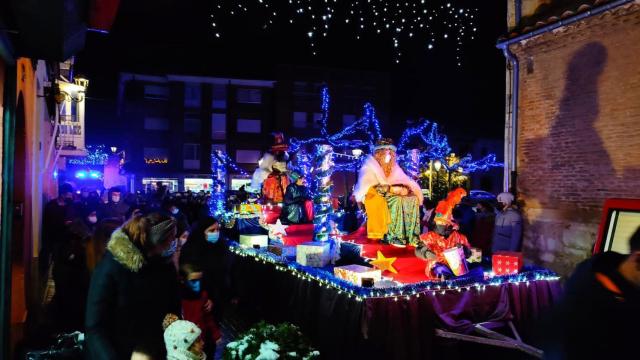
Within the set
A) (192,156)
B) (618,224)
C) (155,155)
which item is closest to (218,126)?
(192,156)

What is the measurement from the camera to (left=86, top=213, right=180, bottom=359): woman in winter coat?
9.46ft

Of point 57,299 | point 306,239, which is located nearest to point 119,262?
point 57,299

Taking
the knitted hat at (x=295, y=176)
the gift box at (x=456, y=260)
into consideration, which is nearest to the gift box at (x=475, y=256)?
the gift box at (x=456, y=260)

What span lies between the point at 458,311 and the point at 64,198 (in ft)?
34.9

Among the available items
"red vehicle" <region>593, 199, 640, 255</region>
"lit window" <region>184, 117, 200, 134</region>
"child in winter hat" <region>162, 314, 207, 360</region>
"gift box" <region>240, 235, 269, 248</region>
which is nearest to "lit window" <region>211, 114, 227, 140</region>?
"lit window" <region>184, 117, 200, 134</region>

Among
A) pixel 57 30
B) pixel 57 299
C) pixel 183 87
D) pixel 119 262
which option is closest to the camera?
pixel 119 262

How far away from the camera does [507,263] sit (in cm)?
646

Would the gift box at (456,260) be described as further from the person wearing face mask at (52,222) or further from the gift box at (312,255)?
the person wearing face mask at (52,222)

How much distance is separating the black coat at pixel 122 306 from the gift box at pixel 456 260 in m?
4.08

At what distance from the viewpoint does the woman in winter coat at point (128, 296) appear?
113 inches

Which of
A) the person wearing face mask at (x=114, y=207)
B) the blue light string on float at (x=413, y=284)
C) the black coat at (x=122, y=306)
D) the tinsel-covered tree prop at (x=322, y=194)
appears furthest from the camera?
the person wearing face mask at (x=114, y=207)

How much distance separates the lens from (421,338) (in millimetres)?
5266

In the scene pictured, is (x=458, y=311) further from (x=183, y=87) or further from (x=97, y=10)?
(x=183, y=87)

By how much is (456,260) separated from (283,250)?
10.0 feet
